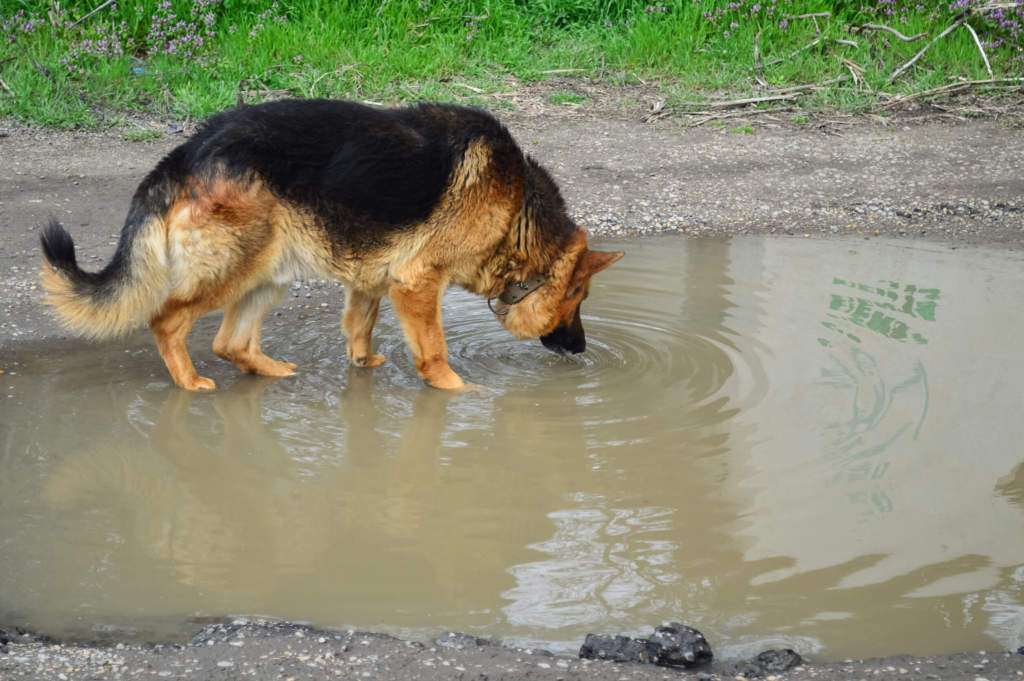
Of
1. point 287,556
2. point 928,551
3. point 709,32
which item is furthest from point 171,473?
point 709,32

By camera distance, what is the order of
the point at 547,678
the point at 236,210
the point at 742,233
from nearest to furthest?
the point at 547,678
the point at 236,210
the point at 742,233

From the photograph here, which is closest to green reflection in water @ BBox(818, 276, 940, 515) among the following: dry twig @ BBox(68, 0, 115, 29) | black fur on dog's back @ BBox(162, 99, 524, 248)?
black fur on dog's back @ BBox(162, 99, 524, 248)

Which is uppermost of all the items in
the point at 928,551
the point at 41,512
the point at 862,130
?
the point at 862,130

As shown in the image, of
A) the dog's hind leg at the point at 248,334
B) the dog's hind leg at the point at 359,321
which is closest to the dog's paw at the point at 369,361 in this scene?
the dog's hind leg at the point at 359,321

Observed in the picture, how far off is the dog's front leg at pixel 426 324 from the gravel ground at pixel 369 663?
97.2 inches

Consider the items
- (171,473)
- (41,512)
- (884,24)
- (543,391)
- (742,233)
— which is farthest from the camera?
(884,24)

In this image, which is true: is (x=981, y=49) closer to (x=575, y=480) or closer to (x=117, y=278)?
(x=575, y=480)

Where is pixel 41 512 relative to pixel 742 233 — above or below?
below

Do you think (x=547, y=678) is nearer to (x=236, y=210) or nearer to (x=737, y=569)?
(x=737, y=569)

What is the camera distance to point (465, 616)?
A: 4.07 m

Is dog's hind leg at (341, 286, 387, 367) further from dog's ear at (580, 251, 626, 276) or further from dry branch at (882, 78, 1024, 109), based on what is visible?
dry branch at (882, 78, 1024, 109)

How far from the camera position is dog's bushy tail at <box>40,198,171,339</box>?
573 centimetres

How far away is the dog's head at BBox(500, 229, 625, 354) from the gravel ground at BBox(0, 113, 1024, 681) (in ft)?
5.55

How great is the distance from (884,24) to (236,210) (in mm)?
8266
